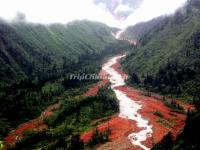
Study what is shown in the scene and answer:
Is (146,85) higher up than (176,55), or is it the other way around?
(176,55)

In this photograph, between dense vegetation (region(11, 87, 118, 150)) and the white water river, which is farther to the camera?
the white water river

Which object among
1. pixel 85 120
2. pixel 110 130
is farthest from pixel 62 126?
pixel 110 130

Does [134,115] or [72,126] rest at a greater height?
[134,115]

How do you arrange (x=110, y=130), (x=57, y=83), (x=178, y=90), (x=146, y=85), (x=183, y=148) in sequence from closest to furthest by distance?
(x=183, y=148) < (x=110, y=130) < (x=178, y=90) < (x=146, y=85) < (x=57, y=83)

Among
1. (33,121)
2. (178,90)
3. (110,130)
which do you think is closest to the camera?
(110,130)

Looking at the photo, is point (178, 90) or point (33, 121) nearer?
point (33, 121)

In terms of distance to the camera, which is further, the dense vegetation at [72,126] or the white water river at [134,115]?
the white water river at [134,115]

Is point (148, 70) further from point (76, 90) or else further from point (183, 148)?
point (183, 148)

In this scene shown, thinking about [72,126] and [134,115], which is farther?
[134,115]
